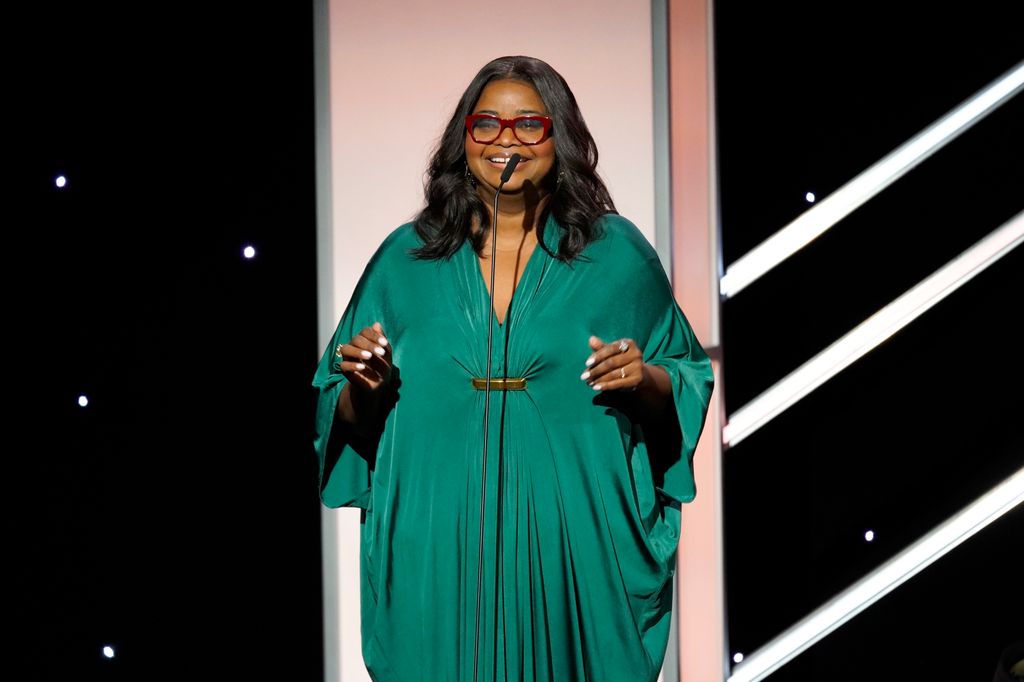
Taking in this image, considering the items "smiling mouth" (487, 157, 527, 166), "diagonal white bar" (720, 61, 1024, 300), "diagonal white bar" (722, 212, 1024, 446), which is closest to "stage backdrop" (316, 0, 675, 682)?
"diagonal white bar" (720, 61, 1024, 300)

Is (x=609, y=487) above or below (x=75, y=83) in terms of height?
below

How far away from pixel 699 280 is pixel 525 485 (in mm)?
1098

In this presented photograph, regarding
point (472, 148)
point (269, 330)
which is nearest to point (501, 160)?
point (472, 148)

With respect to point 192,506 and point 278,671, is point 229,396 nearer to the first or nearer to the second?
point 192,506

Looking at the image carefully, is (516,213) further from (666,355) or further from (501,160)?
(666,355)

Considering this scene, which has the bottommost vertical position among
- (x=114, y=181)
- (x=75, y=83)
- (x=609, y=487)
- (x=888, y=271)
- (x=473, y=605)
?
(x=473, y=605)

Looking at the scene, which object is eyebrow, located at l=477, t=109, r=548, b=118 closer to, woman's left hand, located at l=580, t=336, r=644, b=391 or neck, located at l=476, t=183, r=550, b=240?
neck, located at l=476, t=183, r=550, b=240

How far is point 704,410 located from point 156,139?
5.22 ft

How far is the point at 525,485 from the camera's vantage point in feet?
8.09

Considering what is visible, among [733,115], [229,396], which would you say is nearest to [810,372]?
[733,115]

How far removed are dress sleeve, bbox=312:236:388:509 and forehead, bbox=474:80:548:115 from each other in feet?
1.16

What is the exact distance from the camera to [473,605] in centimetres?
246

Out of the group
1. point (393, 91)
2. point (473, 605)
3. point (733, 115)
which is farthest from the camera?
point (733, 115)

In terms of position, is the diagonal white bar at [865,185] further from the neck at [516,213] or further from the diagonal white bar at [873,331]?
the neck at [516,213]
